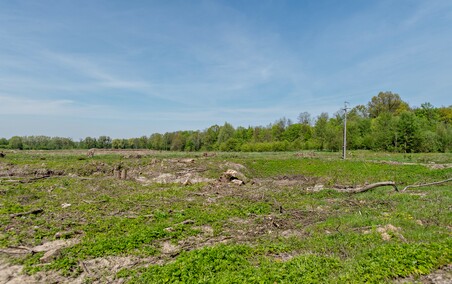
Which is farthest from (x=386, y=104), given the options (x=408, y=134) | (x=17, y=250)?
(x=17, y=250)

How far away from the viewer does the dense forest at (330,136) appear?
4428 centimetres

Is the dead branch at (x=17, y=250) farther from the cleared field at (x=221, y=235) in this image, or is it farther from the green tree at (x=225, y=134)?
the green tree at (x=225, y=134)

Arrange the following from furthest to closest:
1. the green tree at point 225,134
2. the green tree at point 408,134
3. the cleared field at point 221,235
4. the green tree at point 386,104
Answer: the green tree at point 225,134 < the green tree at point 386,104 < the green tree at point 408,134 < the cleared field at point 221,235

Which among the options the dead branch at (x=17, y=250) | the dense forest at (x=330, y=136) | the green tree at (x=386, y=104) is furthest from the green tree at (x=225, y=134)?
the dead branch at (x=17, y=250)

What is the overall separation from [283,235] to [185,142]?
292 feet

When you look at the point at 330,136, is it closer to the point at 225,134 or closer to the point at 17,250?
the point at 225,134

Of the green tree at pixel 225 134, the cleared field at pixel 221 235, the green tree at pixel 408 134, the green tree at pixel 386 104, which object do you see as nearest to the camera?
the cleared field at pixel 221 235

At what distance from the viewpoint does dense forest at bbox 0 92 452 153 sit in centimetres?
4428

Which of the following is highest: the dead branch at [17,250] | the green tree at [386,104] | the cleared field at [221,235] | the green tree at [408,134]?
the green tree at [386,104]

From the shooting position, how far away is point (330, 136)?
50.3m

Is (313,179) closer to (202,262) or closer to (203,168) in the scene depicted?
(203,168)

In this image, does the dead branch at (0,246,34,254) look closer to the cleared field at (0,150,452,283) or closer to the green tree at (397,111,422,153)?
the cleared field at (0,150,452,283)

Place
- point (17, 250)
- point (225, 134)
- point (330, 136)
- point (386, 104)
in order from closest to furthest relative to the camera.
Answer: point (17, 250), point (330, 136), point (386, 104), point (225, 134)

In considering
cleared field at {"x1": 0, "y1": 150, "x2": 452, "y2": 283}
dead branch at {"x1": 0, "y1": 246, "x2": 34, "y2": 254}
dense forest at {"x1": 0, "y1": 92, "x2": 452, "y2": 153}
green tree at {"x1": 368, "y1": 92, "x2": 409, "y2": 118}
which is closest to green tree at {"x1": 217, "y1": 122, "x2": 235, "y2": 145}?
dense forest at {"x1": 0, "y1": 92, "x2": 452, "y2": 153}
